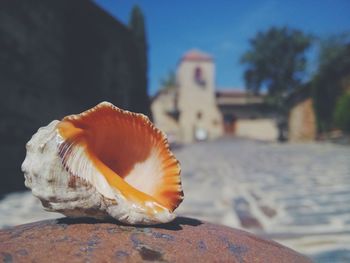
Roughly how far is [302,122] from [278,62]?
42.2 feet

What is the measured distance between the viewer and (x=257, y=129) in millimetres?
32031

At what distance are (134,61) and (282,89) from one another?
1793 cm

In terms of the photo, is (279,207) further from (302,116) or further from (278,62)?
(278,62)

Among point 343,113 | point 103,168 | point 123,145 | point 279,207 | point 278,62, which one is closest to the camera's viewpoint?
point 103,168

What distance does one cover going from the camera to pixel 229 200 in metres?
4.27

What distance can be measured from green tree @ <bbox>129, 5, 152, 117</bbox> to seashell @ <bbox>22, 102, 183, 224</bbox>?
1575 centimetres

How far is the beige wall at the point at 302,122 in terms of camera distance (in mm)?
18438

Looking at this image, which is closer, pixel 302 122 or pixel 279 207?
pixel 279 207

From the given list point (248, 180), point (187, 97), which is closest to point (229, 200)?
point (248, 180)

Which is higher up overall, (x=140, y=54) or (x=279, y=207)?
(x=140, y=54)

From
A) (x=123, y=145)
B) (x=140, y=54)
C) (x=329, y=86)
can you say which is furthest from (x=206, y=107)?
(x=123, y=145)

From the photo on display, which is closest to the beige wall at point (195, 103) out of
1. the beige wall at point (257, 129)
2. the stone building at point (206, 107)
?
the stone building at point (206, 107)

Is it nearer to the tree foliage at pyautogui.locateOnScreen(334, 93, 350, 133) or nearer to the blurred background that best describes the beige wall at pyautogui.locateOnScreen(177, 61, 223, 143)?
the blurred background

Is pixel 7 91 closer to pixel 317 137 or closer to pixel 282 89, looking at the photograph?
pixel 317 137
